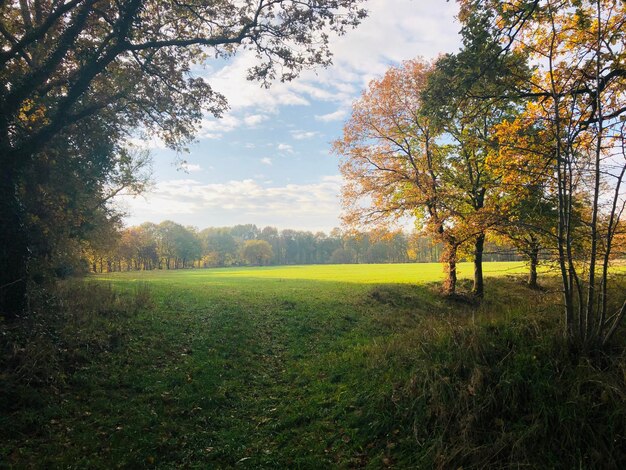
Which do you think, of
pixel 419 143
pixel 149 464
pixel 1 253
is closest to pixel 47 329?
pixel 1 253

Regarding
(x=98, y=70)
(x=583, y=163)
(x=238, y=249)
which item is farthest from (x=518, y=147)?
(x=238, y=249)

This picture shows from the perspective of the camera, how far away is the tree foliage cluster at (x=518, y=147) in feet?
19.0

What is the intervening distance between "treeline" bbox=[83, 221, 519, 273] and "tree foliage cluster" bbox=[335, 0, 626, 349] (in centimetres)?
4297

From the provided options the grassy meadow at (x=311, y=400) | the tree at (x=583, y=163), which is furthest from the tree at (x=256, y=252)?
the tree at (x=583, y=163)

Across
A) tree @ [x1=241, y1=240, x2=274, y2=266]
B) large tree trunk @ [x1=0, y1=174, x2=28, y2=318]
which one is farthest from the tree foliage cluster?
tree @ [x1=241, y1=240, x2=274, y2=266]

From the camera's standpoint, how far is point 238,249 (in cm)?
12256

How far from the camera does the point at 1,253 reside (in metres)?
9.30

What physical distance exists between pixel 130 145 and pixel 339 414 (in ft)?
60.0

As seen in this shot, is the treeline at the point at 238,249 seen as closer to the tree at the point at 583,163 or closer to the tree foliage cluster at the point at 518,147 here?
the tree foliage cluster at the point at 518,147

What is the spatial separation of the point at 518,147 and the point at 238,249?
119990 mm

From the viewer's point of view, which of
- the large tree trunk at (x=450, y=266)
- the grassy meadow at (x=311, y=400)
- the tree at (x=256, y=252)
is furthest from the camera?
the tree at (x=256, y=252)

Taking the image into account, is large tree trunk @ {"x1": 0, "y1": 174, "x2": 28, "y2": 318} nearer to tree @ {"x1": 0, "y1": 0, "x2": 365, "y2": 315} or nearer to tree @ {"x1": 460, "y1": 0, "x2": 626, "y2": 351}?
tree @ {"x1": 0, "y1": 0, "x2": 365, "y2": 315}

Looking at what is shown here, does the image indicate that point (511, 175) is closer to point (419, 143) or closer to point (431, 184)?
point (431, 184)

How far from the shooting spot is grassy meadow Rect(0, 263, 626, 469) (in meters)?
4.63
